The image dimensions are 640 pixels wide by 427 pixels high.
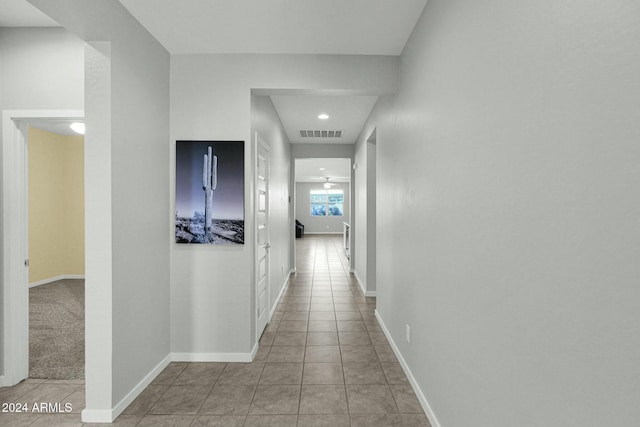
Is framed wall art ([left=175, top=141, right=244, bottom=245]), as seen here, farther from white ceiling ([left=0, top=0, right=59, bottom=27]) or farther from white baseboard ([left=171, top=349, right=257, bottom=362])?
white ceiling ([left=0, top=0, right=59, bottom=27])

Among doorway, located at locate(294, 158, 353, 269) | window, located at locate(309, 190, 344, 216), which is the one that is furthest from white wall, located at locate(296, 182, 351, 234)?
window, located at locate(309, 190, 344, 216)

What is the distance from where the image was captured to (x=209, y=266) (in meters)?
3.03

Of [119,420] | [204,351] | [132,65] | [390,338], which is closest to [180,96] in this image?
[132,65]

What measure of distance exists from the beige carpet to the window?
38.8 ft

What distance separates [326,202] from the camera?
16.8 meters

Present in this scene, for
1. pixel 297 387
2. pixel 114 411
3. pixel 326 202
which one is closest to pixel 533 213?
pixel 297 387

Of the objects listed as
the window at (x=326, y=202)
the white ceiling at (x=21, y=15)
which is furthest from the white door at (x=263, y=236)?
the window at (x=326, y=202)

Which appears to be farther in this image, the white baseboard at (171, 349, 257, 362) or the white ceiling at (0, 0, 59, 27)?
the white baseboard at (171, 349, 257, 362)

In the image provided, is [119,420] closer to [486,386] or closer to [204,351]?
[204,351]

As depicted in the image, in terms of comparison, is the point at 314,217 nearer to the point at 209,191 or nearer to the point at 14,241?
the point at 209,191

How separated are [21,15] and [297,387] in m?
3.48

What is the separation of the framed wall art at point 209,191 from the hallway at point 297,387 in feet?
3.74

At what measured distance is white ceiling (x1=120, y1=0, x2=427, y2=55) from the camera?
229 centimetres

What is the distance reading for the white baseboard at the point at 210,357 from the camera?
3.03 meters
